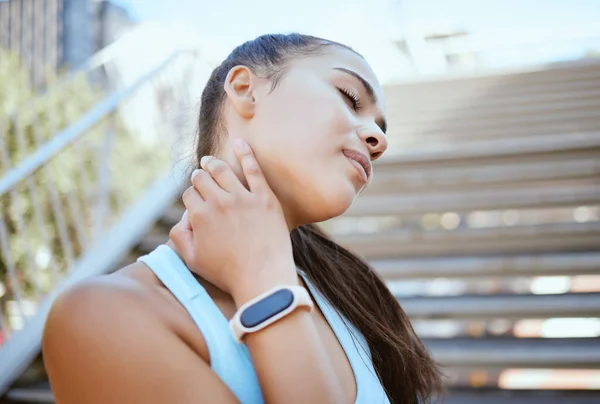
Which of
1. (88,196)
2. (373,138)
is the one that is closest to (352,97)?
(373,138)

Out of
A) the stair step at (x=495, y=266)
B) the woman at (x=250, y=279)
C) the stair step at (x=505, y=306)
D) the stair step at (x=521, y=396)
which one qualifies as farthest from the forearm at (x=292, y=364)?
the stair step at (x=495, y=266)

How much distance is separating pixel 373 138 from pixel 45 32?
10.2 m

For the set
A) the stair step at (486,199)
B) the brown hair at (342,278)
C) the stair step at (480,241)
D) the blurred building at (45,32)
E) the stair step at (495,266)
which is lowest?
the stair step at (495,266)

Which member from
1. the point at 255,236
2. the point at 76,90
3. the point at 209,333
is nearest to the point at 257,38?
the point at 255,236

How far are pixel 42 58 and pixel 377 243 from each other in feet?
28.1

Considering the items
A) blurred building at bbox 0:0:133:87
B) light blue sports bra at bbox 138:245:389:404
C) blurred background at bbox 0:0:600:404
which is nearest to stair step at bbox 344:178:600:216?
blurred background at bbox 0:0:600:404

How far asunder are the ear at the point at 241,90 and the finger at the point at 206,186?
4.1 inches

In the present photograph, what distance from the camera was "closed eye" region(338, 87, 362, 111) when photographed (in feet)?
2.76

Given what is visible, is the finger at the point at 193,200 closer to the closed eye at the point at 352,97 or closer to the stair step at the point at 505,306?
the closed eye at the point at 352,97

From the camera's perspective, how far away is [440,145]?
3.95 meters

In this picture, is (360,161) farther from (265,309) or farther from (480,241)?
(480,241)

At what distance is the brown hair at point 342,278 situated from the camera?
92 cm

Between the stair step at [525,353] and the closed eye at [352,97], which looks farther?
the stair step at [525,353]

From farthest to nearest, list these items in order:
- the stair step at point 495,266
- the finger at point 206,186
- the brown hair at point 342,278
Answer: the stair step at point 495,266, the brown hair at point 342,278, the finger at point 206,186
